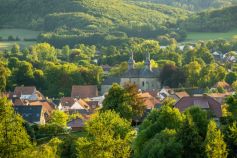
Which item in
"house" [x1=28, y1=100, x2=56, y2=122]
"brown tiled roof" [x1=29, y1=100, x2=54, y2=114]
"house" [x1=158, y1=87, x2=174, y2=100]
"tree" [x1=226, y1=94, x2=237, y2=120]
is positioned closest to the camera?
"tree" [x1=226, y1=94, x2=237, y2=120]

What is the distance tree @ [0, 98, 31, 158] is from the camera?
45938 mm

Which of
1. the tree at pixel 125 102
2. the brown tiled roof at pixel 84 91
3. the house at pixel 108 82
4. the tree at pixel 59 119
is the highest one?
the tree at pixel 125 102

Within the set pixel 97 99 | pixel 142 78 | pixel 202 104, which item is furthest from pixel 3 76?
pixel 202 104

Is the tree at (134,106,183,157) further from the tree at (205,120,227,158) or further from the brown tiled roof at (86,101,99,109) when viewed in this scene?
the brown tiled roof at (86,101,99,109)

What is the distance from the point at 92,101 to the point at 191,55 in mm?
42882

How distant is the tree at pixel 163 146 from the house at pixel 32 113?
100ft

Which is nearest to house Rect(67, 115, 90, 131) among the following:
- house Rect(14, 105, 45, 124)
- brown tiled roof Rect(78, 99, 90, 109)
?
house Rect(14, 105, 45, 124)

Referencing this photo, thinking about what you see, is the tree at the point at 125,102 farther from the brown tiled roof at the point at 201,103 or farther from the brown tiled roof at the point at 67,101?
the brown tiled roof at the point at 67,101

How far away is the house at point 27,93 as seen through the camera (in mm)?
106456

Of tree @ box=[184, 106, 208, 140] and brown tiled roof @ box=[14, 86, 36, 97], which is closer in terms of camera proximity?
tree @ box=[184, 106, 208, 140]

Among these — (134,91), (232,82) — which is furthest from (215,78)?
(134,91)

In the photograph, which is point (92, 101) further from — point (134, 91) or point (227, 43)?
point (227, 43)

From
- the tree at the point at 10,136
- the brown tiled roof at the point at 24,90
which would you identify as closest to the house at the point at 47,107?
the brown tiled roof at the point at 24,90

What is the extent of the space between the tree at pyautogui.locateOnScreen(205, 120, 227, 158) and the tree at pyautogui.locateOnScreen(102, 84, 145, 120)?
773 inches
